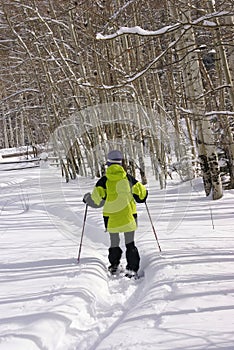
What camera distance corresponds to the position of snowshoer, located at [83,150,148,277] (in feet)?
18.0

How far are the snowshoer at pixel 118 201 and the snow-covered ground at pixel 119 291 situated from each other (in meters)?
0.29

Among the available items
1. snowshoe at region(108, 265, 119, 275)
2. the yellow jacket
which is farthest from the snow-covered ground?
the yellow jacket

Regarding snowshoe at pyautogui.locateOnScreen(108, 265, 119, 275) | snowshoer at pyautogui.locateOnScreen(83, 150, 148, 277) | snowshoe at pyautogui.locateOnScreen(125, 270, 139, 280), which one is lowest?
snowshoe at pyautogui.locateOnScreen(125, 270, 139, 280)

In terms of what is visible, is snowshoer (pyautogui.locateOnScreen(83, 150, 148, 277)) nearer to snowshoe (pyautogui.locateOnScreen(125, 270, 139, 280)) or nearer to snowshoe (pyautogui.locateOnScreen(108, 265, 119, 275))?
snowshoe (pyautogui.locateOnScreen(108, 265, 119, 275))

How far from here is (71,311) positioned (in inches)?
150

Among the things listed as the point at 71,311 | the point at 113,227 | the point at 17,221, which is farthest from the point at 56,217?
the point at 71,311

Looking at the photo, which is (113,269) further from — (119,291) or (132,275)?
(119,291)

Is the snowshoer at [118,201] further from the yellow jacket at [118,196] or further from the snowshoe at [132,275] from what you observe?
the snowshoe at [132,275]

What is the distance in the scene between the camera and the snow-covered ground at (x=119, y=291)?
3205mm

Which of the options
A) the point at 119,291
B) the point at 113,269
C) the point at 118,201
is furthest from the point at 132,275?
the point at 118,201

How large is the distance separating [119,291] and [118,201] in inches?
50.4

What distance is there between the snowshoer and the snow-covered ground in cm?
29

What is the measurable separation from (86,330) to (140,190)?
239 centimetres

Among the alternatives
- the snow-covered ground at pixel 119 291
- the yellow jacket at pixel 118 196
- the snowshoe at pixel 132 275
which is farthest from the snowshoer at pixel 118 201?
the snow-covered ground at pixel 119 291
